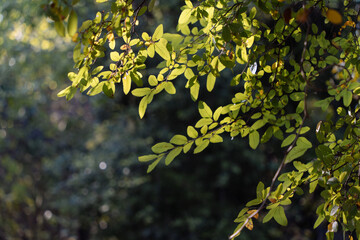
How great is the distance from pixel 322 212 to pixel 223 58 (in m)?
0.62

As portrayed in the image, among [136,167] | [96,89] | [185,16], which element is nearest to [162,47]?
[185,16]

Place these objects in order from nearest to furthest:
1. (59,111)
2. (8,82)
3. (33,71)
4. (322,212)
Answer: (322,212)
(8,82)
(33,71)
(59,111)

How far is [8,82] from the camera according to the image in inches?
254

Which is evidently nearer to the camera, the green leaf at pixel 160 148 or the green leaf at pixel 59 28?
the green leaf at pixel 59 28

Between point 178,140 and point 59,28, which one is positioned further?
point 178,140

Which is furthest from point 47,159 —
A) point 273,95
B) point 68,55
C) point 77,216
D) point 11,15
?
point 273,95

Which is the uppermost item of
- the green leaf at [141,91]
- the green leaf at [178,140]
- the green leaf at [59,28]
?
the green leaf at [59,28]

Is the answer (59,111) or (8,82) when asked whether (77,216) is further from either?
(59,111)

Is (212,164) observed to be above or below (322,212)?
below

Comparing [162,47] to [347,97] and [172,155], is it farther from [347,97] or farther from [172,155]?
[347,97]

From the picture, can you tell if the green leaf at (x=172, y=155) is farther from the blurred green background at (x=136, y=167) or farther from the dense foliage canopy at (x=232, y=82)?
the blurred green background at (x=136, y=167)

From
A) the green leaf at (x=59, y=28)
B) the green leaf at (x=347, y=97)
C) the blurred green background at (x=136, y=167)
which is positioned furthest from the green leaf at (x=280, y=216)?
the blurred green background at (x=136, y=167)

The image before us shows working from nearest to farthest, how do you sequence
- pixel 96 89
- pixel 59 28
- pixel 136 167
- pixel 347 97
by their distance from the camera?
pixel 59 28, pixel 96 89, pixel 347 97, pixel 136 167

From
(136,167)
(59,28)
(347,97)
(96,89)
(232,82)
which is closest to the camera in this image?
(59,28)
